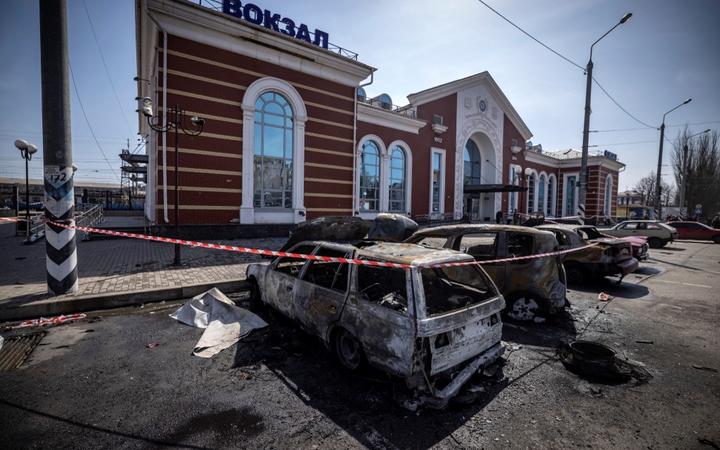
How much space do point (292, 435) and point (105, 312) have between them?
496 cm

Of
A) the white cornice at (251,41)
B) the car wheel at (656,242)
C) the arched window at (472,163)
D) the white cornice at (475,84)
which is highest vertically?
the white cornice at (475,84)

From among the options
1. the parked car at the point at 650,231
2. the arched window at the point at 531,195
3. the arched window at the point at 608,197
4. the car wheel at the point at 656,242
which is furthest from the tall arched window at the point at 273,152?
the arched window at the point at 608,197

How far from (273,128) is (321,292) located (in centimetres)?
1232

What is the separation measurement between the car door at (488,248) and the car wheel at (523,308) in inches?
12.5

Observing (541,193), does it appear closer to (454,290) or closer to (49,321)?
(454,290)

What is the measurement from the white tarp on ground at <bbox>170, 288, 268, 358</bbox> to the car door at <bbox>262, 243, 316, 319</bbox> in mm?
465

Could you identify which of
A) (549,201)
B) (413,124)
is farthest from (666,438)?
(549,201)

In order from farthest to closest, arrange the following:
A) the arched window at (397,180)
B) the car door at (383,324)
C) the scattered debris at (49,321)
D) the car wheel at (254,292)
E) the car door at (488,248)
→ the arched window at (397,180) < the car wheel at (254,292) < the car door at (488,248) < the scattered debris at (49,321) < the car door at (383,324)

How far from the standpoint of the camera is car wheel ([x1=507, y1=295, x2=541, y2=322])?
17.3 ft

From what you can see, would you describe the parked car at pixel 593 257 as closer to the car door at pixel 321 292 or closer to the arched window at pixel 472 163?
the car door at pixel 321 292

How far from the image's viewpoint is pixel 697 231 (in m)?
20.2

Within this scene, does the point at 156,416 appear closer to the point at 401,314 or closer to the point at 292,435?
the point at 292,435

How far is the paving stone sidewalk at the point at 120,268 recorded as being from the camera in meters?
6.30

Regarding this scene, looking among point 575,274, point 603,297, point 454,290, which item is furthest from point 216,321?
point 575,274
